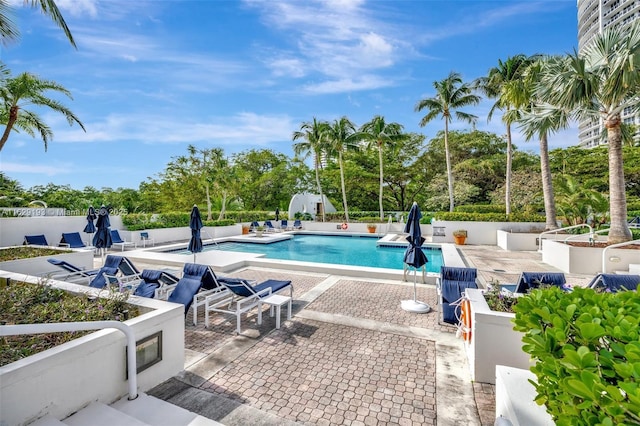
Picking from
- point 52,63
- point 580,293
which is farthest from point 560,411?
point 52,63

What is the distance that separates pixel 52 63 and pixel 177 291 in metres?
10.9

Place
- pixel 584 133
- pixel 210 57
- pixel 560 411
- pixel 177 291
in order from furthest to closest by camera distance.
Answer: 1. pixel 584 133
2. pixel 210 57
3. pixel 177 291
4. pixel 560 411

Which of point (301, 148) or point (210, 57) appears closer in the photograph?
point (210, 57)

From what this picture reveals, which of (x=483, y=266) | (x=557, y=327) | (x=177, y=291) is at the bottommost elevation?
(x=483, y=266)

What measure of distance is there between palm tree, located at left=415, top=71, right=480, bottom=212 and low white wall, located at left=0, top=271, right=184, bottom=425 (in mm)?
19659

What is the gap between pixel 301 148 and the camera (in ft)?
82.2

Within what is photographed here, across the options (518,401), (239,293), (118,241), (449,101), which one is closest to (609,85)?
(518,401)

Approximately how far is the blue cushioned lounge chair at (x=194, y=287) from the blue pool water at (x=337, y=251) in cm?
769

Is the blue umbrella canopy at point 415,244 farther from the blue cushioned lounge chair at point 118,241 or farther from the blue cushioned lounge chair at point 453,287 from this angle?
the blue cushioned lounge chair at point 118,241

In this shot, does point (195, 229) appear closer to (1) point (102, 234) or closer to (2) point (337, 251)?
(1) point (102, 234)

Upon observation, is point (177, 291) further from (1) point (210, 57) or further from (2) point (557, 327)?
(1) point (210, 57)

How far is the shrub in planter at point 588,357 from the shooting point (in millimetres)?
1135

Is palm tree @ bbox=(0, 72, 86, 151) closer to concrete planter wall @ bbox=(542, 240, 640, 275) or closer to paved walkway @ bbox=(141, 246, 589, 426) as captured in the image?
paved walkway @ bbox=(141, 246, 589, 426)

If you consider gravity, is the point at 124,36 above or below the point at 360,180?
above
